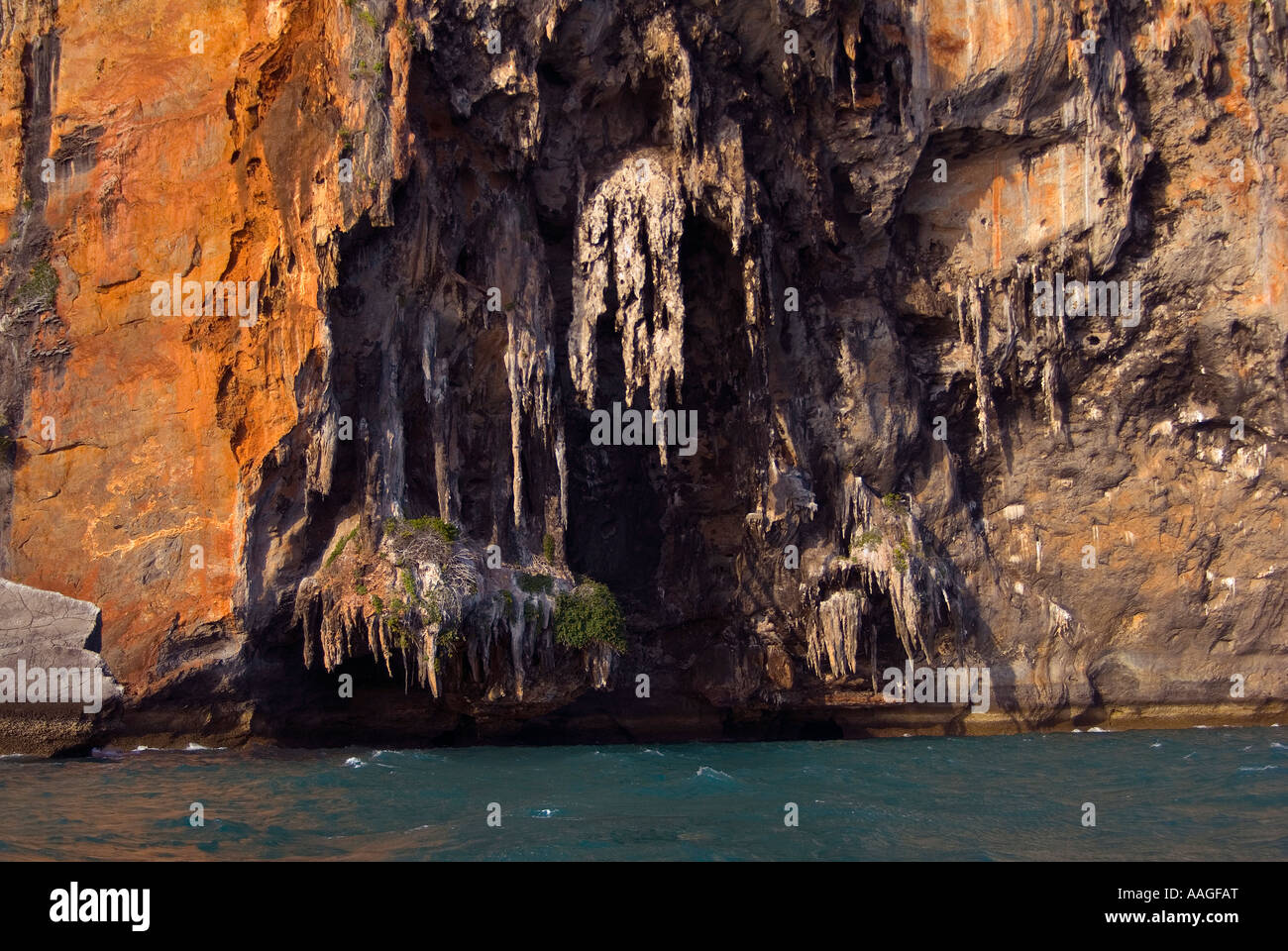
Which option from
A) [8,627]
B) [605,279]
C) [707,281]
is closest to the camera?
[8,627]

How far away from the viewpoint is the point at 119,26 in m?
24.0

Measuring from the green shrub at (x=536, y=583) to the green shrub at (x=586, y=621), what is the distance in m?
0.31

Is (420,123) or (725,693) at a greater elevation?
(420,123)

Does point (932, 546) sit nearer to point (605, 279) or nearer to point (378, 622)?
point (605, 279)

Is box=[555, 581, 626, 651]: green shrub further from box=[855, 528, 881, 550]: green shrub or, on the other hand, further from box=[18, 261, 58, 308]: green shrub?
box=[18, 261, 58, 308]: green shrub

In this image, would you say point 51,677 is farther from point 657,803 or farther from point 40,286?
point 657,803

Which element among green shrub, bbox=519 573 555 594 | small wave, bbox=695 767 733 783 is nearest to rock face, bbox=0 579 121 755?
green shrub, bbox=519 573 555 594

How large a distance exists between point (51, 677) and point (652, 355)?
39.7ft

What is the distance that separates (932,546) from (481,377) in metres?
A: 10.6

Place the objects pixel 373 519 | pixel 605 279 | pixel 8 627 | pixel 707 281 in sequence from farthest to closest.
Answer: pixel 707 281
pixel 605 279
pixel 373 519
pixel 8 627

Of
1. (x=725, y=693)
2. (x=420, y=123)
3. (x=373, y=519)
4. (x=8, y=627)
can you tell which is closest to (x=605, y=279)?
(x=420, y=123)

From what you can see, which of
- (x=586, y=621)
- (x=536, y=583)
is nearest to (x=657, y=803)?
(x=586, y=621)

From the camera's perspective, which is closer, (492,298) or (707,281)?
(492,298)

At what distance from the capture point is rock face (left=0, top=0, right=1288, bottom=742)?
73.0 ft
